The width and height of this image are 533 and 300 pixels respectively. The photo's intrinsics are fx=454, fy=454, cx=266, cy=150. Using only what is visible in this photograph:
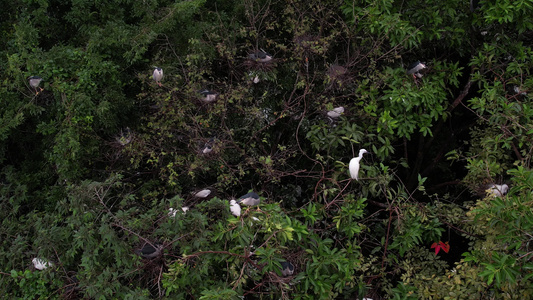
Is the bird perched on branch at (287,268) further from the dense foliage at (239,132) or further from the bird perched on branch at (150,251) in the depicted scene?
the bird perched on branch at (150,251)

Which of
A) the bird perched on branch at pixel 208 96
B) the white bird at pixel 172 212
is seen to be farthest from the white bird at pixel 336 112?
the white bird at pixel 172 212

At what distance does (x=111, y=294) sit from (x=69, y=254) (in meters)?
0.39

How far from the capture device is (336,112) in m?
3.13

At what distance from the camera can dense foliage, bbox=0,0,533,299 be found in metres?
2.46

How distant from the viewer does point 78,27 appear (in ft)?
11.1

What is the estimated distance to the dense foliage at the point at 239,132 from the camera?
8.05 ft

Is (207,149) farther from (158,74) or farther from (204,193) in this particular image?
(158,74)

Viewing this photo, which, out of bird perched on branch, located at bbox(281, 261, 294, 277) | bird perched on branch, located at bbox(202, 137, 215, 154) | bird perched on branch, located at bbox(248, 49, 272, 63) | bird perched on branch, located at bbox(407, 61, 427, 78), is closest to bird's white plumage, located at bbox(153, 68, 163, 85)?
bird perched on branch, located at bbox(202, 137, 215, 154)

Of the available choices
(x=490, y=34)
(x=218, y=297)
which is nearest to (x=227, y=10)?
(x=490, y=34)

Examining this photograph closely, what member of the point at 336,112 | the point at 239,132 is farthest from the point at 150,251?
the point at 336,112

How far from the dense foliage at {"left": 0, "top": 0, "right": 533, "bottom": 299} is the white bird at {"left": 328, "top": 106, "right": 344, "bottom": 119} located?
0.06 metres

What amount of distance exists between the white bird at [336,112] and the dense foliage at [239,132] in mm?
63

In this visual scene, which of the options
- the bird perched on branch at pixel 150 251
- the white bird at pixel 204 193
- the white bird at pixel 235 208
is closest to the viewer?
the bird perched on branch at pixel 150 251

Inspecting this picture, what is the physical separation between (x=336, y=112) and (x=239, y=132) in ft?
2.54
